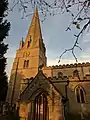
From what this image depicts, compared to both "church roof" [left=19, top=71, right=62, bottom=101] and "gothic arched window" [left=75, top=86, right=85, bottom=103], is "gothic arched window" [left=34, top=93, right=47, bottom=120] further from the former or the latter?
"gothic arched window" [left=75, top=86, right=85, bottom=103]

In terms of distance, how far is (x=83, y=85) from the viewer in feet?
62.0

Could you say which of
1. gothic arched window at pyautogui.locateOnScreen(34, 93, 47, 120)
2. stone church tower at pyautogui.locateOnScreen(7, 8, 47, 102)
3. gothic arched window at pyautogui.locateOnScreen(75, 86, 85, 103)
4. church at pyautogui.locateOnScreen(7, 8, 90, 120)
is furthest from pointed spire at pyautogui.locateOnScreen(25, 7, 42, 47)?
gothic arched window at pyautogui.locateOnScreen(34, 93, 47, 120)

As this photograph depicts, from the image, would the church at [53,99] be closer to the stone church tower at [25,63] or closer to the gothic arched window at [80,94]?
the gothic arched window at [80,94]

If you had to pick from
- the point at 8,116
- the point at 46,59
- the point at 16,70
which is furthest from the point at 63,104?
the point at 46,59

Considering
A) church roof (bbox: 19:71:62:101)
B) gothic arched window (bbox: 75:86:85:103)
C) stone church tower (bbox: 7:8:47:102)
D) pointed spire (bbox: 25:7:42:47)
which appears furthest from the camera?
pointed spire (bbox: 25:7:42:47)

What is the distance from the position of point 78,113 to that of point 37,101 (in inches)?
179

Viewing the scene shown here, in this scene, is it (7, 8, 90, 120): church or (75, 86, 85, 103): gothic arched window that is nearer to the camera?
(7, 8, 90, 120): church

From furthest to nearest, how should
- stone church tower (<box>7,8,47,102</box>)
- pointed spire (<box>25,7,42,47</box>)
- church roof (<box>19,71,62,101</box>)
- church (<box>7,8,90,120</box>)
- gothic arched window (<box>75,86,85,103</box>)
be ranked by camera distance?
pointed spire (<box>25,7,42,47</box>), stone church tower (<box>7,8,47,102</box>), gothic arched window (<box>75,86,85,103</box>), church roof (<box>19,71,62,101</box>), church (<box>7,8,90,120</box>)

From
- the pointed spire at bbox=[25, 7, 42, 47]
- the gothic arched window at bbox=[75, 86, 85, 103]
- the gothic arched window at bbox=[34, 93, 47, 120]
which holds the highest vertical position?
the pointed spire at bbox=[25, 7, 42, 47]

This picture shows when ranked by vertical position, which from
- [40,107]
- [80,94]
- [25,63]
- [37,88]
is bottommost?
[40,107]

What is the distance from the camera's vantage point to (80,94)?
18484 mm

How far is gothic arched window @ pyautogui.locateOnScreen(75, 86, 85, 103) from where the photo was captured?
59.9 feet

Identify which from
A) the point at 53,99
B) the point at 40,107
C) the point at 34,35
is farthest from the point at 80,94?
the point at 34,35

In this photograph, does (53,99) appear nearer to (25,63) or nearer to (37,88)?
(37,88)
